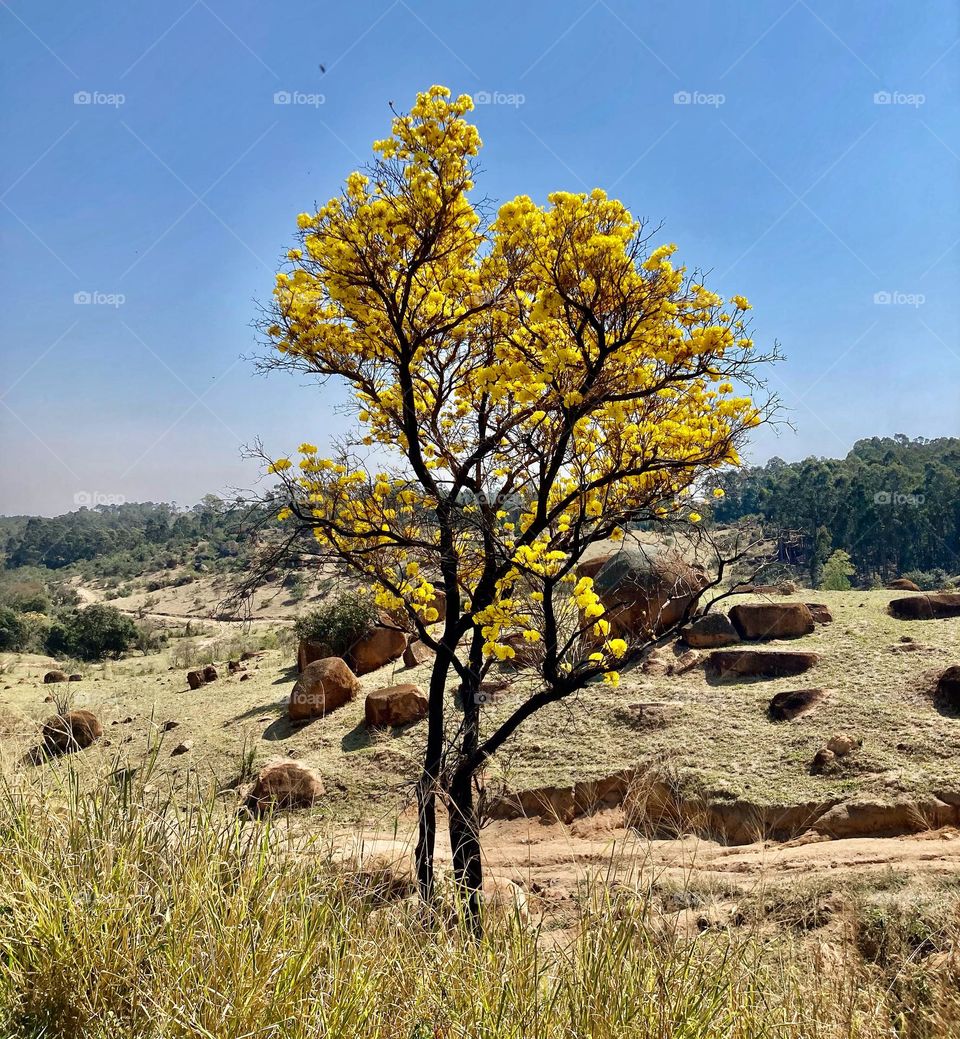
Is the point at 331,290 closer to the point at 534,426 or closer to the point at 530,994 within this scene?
the point at 534,426

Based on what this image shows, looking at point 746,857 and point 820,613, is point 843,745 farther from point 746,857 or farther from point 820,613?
point 820,613

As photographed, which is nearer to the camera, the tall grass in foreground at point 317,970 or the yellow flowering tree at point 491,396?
the tall grass in foreground at point 317,970

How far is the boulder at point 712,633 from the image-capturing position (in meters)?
12.6

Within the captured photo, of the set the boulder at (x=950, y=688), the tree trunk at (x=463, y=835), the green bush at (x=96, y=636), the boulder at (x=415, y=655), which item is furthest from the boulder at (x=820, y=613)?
the green bush at (x=96, y=636)

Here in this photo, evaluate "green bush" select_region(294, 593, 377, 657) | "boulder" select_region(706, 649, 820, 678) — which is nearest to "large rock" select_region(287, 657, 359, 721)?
"green bush" select_region(294, 593, 377, 657)

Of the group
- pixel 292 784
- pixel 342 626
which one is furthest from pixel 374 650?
pixel 292 784

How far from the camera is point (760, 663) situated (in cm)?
1135

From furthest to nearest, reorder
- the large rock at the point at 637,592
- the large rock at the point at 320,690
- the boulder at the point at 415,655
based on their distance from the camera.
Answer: the boulder at the point at 415,655, the large rock at the point at 320,690, the large rock at the point at 637,592

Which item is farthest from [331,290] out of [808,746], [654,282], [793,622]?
[793,622]

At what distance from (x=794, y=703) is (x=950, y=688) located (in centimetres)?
186

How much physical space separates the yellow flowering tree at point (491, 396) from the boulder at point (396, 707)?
4760mm

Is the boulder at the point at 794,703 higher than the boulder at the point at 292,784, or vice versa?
the boulder at the point at 794,703

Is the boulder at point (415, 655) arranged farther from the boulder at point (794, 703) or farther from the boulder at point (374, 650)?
the boulder at point (794, 703)

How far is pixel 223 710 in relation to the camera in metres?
14.0
